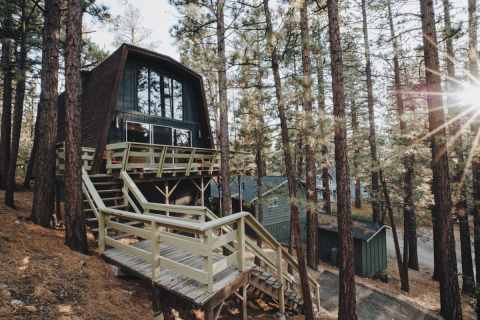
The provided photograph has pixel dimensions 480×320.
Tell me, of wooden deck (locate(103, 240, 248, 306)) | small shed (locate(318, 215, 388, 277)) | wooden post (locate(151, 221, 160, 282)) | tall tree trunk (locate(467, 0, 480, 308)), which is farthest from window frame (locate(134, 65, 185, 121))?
small shed (locate(318, 215, 388, 277))

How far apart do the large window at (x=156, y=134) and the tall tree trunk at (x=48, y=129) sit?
345cm

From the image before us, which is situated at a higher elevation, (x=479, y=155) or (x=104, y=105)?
(x=104, y=105)

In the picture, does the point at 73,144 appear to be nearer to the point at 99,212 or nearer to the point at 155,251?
the point at 99,212

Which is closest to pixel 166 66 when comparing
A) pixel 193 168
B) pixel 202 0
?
pixel 202 0

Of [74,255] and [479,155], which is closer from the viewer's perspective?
[74,255]

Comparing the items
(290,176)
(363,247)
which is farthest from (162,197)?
(363,247)

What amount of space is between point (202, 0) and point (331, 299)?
12.1 meters

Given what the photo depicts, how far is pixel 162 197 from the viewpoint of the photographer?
10.1 metres

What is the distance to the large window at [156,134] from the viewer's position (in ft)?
32.9

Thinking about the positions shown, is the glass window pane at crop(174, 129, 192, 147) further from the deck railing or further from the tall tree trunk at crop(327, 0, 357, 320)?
the tall tree trunk at crop(327, 0, 357, 320)

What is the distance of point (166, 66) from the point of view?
1145 centimetres

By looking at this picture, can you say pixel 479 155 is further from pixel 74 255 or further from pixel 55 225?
pixel 55 225

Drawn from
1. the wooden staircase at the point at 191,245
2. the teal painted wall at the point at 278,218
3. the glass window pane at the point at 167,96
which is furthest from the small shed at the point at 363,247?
the glass window pane at the point at 167,96

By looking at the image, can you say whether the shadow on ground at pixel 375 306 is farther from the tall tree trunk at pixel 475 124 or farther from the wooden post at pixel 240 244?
the wooden post at pixel 240 244
